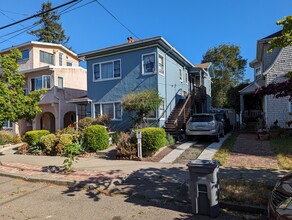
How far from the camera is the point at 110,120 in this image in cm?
1734

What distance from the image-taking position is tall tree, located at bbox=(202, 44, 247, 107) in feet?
132

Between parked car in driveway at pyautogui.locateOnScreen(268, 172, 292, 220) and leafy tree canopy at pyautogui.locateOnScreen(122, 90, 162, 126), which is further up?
leafy tree canopy at pyautogui.locateOnScreen(122, 90, 162, 126)

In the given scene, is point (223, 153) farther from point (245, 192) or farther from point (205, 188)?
point (205, 188)

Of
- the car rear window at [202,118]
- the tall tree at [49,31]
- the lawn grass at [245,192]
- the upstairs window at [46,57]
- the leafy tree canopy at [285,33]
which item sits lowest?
the lawn grass at [245,192]

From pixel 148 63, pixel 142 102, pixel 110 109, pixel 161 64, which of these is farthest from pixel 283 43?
pixel 110 109

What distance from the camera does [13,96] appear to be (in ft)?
38.5

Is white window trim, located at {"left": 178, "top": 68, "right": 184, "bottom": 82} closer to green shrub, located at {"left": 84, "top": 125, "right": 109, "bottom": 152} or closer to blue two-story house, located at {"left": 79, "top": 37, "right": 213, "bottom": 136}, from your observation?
blue two-story house, located at {"left": 79, "top": 37, "right": 213, "bottom": 136}

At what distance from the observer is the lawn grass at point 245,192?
5.17 meters

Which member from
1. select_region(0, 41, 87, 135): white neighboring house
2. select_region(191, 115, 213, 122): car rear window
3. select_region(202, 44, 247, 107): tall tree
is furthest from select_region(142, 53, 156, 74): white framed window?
select_region(202, 44, 247, 107): tall tree

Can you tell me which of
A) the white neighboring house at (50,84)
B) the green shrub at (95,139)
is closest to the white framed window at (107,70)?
the white neighboring house at (50,84)

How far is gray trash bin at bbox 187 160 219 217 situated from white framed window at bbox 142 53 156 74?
38.1ft

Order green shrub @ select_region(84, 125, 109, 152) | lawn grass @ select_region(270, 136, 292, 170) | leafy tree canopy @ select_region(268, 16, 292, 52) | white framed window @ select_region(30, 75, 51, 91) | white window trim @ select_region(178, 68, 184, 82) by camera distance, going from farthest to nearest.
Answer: white framed window @ select_region(30, 75, 51, 91)
white window trim @ select_region(178, 68, 184, 82)
green shrub @ select_region(84, 125, 109, 152)
lawn grass @ select_region(270, 136, 292, 170)
leafy tree canopy @ select_region(268, 16, 292, 52)

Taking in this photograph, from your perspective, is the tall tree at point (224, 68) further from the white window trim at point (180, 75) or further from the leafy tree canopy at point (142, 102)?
the leafy tree canopy at point (142, 102)

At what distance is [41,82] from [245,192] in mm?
20634
